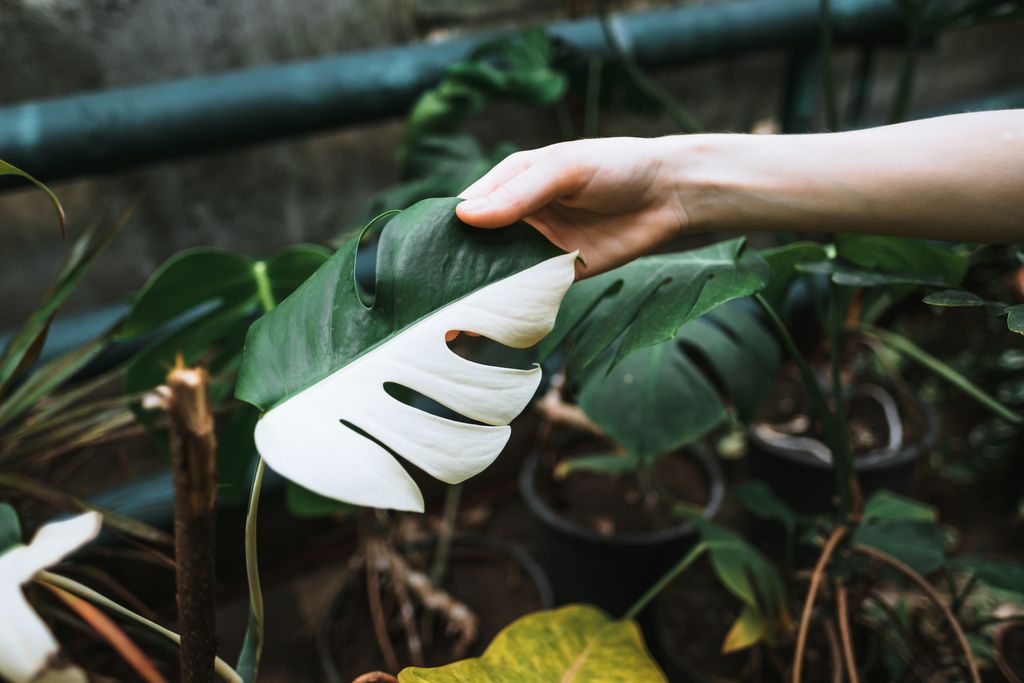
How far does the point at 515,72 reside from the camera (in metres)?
1.18

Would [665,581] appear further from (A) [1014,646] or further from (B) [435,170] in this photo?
(B) [435,170]

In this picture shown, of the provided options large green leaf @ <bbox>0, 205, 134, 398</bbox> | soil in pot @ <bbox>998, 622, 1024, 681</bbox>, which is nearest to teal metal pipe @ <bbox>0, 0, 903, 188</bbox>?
large green leaf @ <bbox>0, 205, 134, 398</bbox>

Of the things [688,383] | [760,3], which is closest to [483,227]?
[688,383]

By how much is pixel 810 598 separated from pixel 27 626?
63cm

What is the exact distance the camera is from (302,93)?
1144mm

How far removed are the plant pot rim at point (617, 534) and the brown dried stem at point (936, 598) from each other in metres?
0.42

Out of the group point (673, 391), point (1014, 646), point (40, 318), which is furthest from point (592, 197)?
point (1014, 646)

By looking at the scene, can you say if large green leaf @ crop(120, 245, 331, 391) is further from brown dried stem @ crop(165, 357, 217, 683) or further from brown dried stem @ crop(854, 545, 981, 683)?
brown dried stem @ crop(854, 545, 981, 683)

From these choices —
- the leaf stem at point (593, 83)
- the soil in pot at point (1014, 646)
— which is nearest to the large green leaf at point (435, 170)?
the leaf stem at point (593, 83)

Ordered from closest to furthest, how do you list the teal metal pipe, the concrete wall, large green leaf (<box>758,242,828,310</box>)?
1. large green leaf (<box>758,242,828,310</box>)
2. the teal metal pipe
3. the concrete wall

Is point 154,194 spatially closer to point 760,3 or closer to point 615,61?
point 615,61

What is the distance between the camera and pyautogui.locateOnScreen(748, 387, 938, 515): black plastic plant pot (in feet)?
4.30

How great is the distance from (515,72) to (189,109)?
525 mm

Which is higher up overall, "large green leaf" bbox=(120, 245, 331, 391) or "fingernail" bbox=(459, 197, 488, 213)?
"fingernail" bbox=(459, 197, 488, 213)
